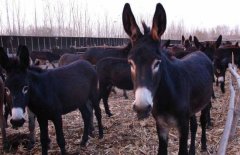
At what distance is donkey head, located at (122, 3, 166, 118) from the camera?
97.3 inches

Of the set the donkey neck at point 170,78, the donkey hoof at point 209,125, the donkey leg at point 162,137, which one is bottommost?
the donkey hoof at point 209,125

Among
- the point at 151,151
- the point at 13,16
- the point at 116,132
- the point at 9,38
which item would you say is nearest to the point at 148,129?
the point at 116,132

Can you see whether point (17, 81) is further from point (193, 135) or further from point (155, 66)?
point (193, 135)

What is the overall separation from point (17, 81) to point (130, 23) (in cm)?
193

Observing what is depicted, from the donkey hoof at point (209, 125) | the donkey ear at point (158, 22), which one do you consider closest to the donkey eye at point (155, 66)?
the donkey ear at point (158, 22)

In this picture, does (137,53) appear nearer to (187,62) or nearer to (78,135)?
(187,62)

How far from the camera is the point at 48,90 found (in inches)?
187

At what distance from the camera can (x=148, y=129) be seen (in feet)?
21.1

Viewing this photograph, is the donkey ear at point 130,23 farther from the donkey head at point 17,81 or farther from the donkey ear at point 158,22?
the donkey head at point 17,81

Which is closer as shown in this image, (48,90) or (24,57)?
(24,57)

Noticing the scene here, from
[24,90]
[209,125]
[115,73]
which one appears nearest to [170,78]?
[24,90]

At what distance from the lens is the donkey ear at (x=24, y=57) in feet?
13.8

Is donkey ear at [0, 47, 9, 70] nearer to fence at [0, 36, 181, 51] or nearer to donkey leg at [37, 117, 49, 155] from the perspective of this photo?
donkey leg at [37, 117, 49, 155]

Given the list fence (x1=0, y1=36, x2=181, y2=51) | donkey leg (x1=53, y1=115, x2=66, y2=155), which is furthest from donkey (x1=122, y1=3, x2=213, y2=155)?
fence (x1=0, y1=36, x2=181, y2=51)
